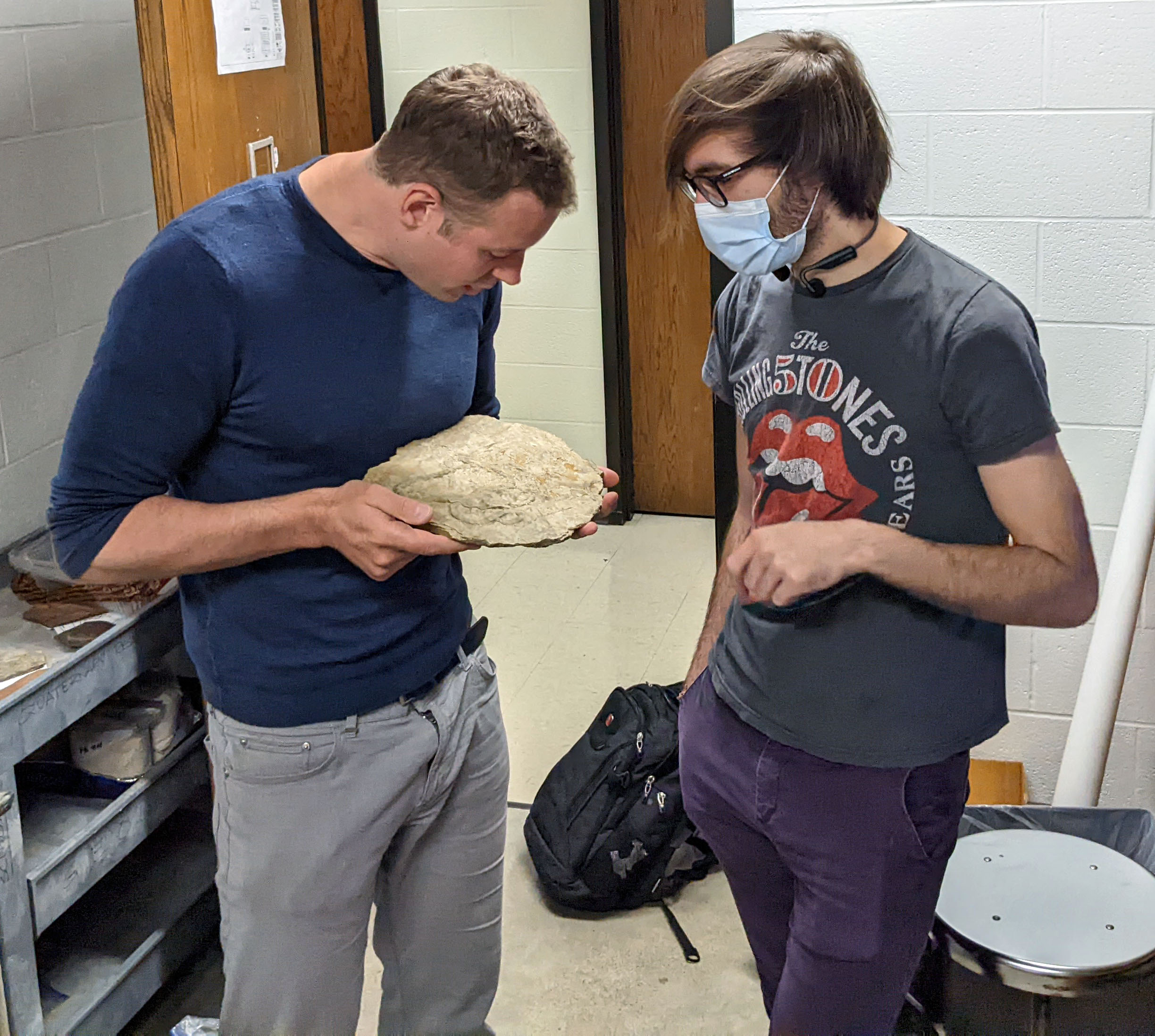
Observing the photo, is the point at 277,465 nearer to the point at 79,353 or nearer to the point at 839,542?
the point at 839,542

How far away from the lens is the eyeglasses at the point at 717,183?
1.41 m

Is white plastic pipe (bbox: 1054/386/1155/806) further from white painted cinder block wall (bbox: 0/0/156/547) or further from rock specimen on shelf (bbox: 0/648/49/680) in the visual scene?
white painted cinder block wall (bbox: 0/0/156/547)

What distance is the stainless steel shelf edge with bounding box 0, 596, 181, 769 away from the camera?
72.0 inches

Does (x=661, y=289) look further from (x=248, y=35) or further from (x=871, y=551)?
(x=871, y=551)

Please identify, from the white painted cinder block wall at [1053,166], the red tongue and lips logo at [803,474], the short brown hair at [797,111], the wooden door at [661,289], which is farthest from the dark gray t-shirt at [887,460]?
the wooden door at [661,289]

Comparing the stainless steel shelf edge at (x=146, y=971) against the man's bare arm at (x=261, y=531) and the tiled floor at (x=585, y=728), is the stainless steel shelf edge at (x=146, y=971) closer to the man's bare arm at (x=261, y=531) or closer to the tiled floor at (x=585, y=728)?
the tiled floor at (x=585, y=728)

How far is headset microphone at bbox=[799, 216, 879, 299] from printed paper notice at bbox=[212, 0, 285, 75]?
4.40 ft

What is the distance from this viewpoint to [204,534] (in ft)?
4.53

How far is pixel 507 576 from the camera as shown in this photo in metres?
4.20

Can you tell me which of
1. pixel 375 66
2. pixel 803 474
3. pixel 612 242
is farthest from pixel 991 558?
pixel 375 66

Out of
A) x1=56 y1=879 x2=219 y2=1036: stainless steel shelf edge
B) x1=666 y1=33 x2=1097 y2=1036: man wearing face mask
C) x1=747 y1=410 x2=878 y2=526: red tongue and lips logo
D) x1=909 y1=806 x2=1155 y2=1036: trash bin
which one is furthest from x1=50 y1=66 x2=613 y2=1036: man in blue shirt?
x1=909 y1=806 x2=1155 y2=1036: trash bin

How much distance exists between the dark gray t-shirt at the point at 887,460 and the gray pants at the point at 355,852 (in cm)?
36

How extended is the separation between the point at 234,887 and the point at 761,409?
2.78ft

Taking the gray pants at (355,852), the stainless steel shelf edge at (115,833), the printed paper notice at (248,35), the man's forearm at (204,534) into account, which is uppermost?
the printed paper notice at (248,35)
